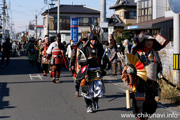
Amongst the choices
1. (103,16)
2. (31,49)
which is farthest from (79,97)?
(31,49)

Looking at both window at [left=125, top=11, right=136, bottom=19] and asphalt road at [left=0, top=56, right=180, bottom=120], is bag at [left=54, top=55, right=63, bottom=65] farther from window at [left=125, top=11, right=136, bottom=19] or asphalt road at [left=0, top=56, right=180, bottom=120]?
window at [left=125, top=11, right=136, bottom=19]

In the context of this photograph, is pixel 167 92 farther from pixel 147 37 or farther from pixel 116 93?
pixel 147 37

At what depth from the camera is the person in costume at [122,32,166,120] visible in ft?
18.6

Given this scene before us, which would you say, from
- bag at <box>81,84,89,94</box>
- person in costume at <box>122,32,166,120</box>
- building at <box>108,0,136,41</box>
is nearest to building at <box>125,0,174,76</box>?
building at <box>108,0,136,41</box>

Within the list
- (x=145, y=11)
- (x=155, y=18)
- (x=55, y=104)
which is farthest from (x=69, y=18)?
(x=55, y=104)

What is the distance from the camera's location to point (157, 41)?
6223 mm

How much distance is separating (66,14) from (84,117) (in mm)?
60001

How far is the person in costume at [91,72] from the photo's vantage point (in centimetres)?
800

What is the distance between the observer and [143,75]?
5660 mm

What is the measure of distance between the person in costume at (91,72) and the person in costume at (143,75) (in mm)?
2189

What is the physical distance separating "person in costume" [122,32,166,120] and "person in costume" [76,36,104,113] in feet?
7.18

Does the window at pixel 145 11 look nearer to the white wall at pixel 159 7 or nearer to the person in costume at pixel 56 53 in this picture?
the white wall at pixel 159 7

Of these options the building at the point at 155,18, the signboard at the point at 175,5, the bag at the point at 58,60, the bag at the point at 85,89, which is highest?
the building at the point at 155,18

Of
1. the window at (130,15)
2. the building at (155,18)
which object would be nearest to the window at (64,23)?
the window at (130,15)
